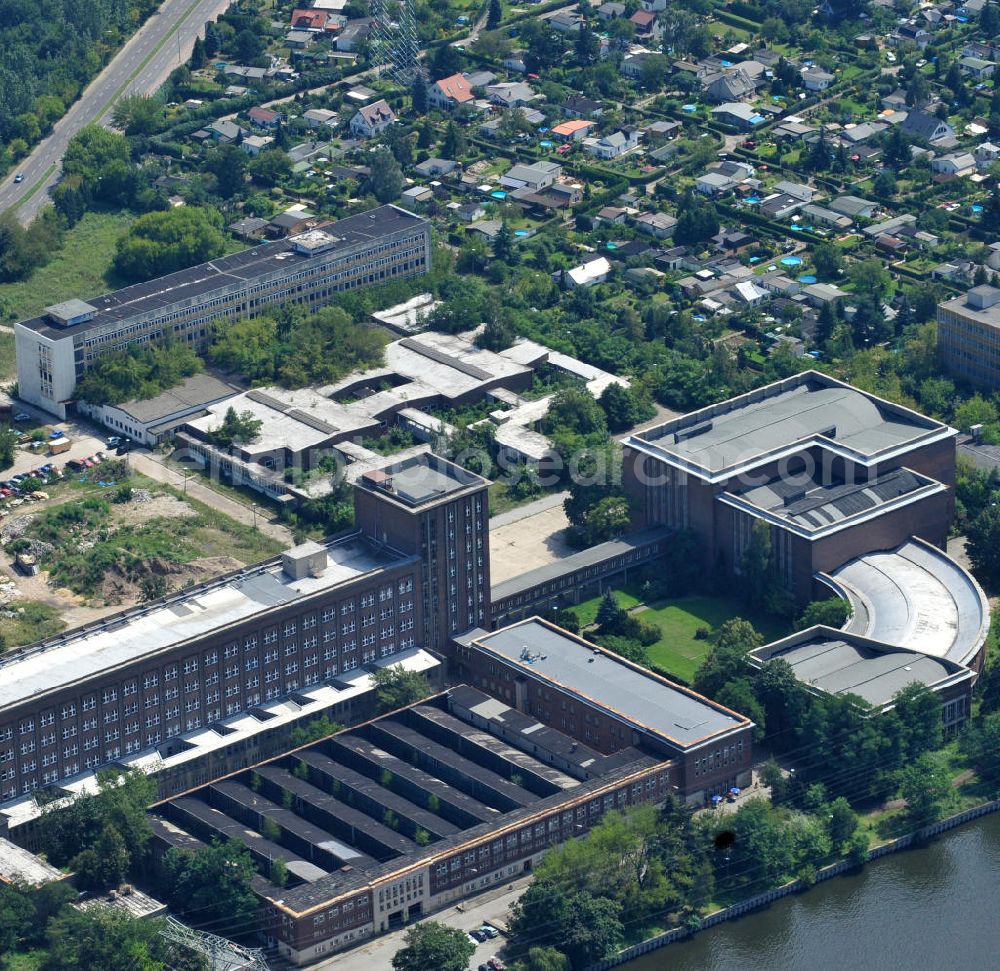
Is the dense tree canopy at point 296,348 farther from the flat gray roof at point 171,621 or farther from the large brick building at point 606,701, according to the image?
the large brick building at point 606,701

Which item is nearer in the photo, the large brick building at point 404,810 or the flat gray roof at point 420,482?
the large brick building at point 404,810

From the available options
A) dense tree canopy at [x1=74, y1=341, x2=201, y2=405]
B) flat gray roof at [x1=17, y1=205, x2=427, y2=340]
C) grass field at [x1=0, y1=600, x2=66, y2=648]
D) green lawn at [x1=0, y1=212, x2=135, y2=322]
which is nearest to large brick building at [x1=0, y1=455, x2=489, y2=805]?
grass field at [x1=0, y1=600, x2=66, y2=648]

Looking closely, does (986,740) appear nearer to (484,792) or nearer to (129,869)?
(484,792)

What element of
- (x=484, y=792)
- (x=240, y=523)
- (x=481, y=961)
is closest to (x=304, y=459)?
(x=240, y=523)

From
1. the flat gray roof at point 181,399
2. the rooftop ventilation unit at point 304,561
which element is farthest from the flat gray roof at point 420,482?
the flat gray roof at point 181,399

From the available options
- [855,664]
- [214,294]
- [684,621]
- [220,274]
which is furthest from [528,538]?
[220,274]

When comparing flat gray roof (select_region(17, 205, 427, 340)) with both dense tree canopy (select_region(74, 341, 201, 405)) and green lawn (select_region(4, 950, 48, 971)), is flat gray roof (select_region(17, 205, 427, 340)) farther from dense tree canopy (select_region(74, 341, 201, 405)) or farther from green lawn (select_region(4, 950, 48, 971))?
green lawn (select_region(4, 950, 48, 971))
